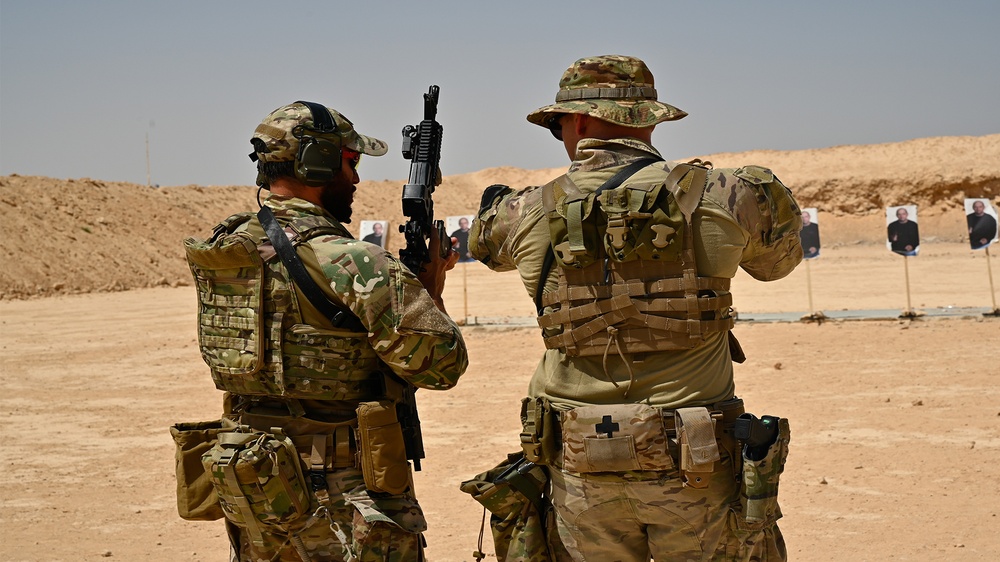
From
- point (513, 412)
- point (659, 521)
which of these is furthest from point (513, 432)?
point (659, 521)

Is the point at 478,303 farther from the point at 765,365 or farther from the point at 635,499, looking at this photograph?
the point at 635,499

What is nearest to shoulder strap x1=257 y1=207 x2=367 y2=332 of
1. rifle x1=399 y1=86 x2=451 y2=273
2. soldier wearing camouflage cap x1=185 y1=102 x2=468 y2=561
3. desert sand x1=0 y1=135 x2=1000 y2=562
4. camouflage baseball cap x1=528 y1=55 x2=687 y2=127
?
soldier wearing camouflage cap x1=185 y1=102 x2=468 y2=561

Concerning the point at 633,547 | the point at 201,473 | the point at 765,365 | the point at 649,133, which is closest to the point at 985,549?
the point at 633,547

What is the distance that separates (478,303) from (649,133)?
1933cm

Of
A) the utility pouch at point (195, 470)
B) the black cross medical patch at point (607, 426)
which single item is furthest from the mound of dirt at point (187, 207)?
the black cross medical patch at point (607, 426)

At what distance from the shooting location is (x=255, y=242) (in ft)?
11.1

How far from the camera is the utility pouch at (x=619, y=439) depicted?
314 centimetres

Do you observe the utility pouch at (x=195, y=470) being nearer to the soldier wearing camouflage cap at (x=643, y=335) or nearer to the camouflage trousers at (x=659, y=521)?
the soldier wearing camouflage cap at (x=643, y=335)

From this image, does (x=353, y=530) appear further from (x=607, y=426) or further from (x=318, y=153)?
(x=318, y=153)

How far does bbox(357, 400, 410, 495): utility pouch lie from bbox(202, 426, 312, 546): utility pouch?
0.23 meters

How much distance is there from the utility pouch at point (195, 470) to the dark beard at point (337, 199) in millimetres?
841

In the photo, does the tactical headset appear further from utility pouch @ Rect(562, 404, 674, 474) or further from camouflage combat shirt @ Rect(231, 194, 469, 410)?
utility pouch @ Rect(562, 404, 674, 474)

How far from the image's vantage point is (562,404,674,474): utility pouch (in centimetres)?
314

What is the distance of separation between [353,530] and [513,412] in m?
6.91
